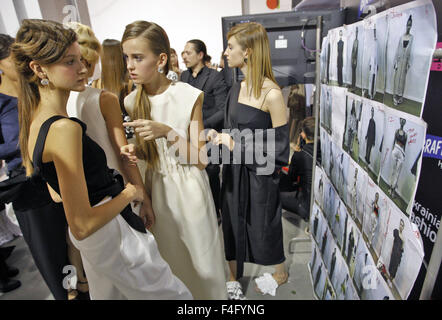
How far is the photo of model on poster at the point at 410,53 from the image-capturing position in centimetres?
54

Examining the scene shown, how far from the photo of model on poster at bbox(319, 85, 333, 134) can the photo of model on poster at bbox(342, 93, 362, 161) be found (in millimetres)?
219

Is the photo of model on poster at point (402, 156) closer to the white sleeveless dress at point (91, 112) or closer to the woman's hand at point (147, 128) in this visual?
the woman's hand at point (147, 128)

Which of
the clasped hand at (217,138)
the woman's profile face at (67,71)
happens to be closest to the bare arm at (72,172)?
the woman's profile face at (67,71)

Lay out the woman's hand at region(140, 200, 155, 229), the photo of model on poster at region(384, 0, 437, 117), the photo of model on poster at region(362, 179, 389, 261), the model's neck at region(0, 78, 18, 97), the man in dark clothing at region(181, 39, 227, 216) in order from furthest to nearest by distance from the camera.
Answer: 1. the man in dark clothing at region(181, 39, 227, 216)
2. the model's neck at region(0, 78, 18, 97)
3. the woman's hand at region(140, 200, 155, 229)
4. the photo of model on poster at region(362, 179, 389, 261)
5. the photo of model on poster at region(384, 0, 437, 117)

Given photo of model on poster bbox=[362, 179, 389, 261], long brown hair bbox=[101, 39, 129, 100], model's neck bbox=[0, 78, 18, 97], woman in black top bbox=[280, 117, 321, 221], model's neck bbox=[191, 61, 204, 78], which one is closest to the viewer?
photo of model on poster bbox=[362, 179, 389, 261]

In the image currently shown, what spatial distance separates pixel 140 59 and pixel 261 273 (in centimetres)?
160

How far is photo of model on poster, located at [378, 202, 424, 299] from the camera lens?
622 millimetres

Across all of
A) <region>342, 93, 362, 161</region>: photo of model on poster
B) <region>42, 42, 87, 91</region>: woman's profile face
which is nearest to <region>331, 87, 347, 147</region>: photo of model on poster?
<region>342, 93, 362, 161</region>: photo of model on poster

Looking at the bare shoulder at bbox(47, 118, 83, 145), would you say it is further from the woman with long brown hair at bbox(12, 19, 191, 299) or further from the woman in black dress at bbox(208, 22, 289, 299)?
the woman in black dress at bbox(208, 22, 289, 299)

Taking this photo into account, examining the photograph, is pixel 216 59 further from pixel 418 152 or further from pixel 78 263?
pixel 418 152

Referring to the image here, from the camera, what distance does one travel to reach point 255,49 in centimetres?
131

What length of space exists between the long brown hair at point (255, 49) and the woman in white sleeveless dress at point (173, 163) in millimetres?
415
